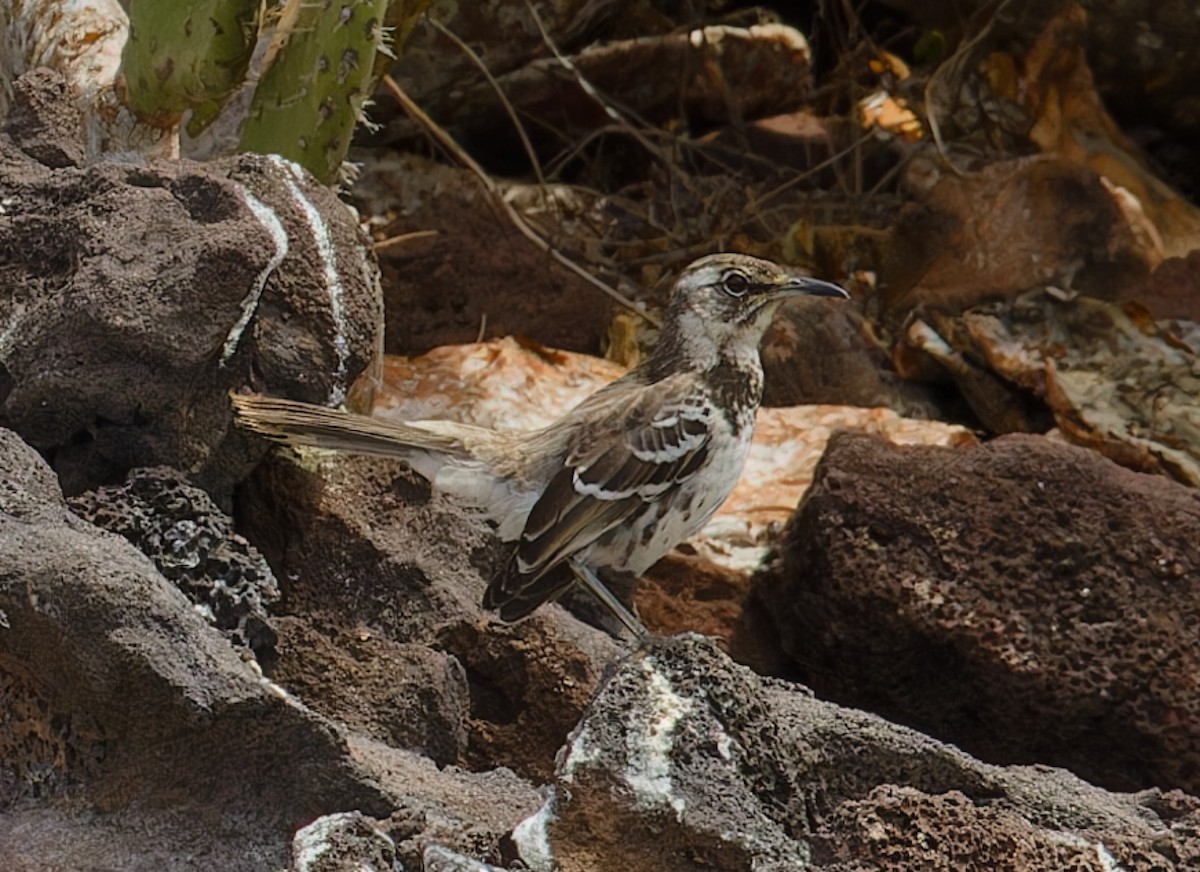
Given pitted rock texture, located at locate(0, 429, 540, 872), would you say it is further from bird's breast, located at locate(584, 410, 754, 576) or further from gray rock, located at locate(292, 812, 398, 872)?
bird's breast, located at locate(584, 410, 754, 576)

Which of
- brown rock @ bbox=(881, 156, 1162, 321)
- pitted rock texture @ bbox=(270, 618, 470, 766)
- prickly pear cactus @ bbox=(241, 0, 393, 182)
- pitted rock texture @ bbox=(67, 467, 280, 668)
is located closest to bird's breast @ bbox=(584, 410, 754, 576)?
pitted rock texture @ bbox=(270, 618, 470, 766)

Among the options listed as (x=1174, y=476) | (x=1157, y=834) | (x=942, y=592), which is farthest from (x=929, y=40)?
(x=1157, y=834)

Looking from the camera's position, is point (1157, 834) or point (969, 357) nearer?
point (1157, 834)

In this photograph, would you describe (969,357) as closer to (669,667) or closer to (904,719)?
(904,719)

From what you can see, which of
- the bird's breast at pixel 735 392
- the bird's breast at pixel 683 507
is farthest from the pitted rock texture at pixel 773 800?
the bird's breast at pixel 735 392

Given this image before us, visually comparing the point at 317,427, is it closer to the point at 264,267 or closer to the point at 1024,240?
the point at 264,267

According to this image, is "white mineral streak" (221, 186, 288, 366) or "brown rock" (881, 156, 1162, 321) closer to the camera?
"white mineral streak" (221, 186, 288, 366)

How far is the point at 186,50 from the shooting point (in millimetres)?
4133

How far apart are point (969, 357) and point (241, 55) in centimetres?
366

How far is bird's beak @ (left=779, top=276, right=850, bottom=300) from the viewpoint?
4.12 m

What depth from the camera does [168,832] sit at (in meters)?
3.06

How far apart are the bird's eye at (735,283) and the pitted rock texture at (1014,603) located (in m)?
0.72

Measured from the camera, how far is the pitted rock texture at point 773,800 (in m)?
2.91

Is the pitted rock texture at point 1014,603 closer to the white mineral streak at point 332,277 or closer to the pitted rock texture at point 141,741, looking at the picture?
the white mineral streak at point 332,277
